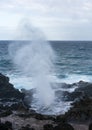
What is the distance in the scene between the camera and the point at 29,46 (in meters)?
38.2

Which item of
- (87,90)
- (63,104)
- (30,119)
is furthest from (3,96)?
(30,119)

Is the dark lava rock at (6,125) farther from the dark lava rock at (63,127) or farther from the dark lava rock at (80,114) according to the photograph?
the dark lava rock at (80,114)

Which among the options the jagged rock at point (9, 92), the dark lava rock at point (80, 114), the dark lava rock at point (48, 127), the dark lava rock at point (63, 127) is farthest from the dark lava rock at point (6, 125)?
the jagged rock at point (9, 92)

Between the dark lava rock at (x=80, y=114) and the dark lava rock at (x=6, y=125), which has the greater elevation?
the dark lava rock at (x=6, y=125)

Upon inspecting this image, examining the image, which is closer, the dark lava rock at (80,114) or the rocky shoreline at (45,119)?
the rocky shoreline at (45,119)

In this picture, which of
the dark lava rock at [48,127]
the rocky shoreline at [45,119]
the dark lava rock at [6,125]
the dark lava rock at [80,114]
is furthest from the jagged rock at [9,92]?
the dark lava rock at [48,127]

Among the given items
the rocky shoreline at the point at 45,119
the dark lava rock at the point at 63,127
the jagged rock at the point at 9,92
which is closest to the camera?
the dark lava rock at the point at 63,127

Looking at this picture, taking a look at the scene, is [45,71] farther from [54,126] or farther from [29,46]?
[54,126]

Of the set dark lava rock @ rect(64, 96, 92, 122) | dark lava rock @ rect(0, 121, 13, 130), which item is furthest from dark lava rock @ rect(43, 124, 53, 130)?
dark lava rock @ rect(64, 96, 92, 122)

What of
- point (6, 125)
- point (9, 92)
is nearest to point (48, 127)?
point (6, 125)

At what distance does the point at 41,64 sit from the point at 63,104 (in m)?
9.32

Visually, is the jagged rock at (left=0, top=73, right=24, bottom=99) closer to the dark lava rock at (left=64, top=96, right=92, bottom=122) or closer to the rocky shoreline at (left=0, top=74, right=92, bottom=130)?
the rocky shoreline at (left=0, top=74, right=92, bottom=130)

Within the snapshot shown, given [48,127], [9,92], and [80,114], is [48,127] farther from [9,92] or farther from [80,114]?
[9,92]

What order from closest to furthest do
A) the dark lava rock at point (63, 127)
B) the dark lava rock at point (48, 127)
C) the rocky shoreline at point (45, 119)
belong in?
the dark lava rock at point (63, 127)
the dark lava rock at point (48, 127)
the rocky shoreline at point (45, 119)
